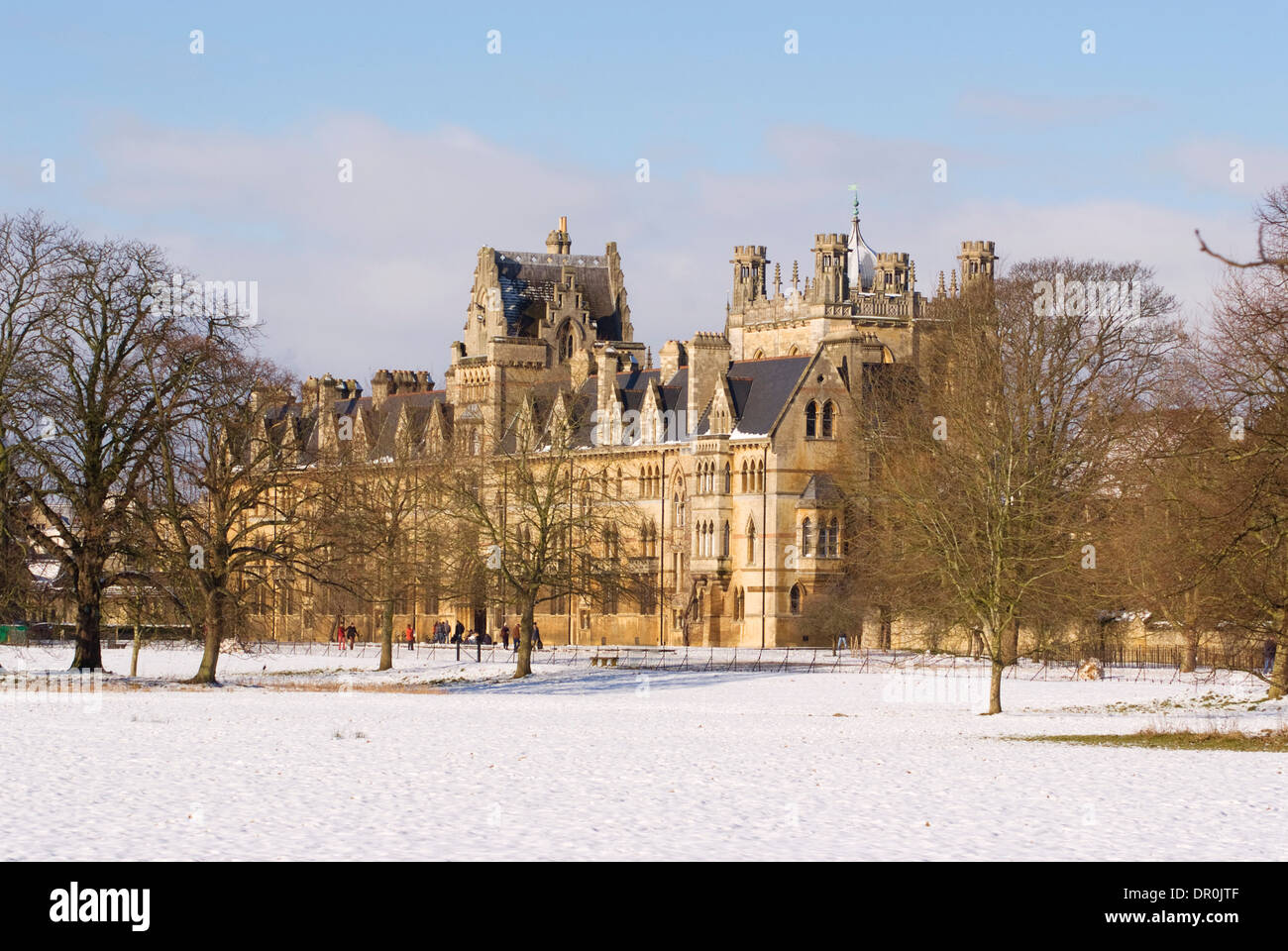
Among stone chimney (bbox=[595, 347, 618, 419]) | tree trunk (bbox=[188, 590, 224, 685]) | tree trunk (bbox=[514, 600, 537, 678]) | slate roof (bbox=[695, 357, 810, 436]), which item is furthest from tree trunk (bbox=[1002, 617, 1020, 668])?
stone chimney (bbox=[595, 347, 618, 419])

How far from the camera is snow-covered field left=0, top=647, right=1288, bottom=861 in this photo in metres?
23.5

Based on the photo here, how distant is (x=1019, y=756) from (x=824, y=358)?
59.4m

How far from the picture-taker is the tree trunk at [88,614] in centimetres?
5456

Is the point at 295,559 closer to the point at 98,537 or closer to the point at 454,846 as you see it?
the point at 98,537

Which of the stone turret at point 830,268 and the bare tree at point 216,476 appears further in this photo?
the stone turret at point 830,268

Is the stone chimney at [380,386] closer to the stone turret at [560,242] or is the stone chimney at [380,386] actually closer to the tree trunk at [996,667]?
the stone turret at [560,242]

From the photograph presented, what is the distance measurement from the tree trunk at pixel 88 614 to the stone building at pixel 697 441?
743 inches

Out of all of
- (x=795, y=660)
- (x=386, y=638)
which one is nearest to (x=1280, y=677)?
(x=795, y=660)

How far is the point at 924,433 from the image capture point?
258 feet

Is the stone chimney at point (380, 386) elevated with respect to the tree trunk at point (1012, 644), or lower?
elevated

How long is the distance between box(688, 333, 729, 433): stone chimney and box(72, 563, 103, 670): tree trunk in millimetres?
44014

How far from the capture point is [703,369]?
3905 inches
